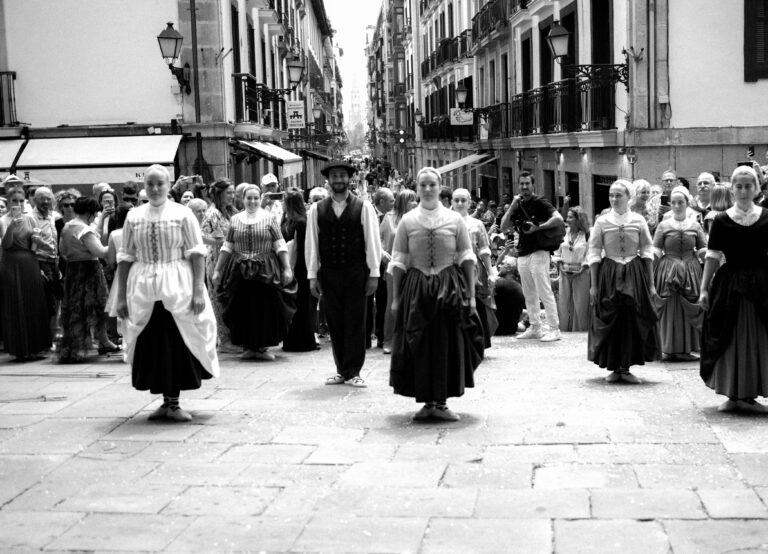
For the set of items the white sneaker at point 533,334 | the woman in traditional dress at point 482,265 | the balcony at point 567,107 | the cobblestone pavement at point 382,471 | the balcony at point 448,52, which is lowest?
the cobblestone pavement at point 382,471

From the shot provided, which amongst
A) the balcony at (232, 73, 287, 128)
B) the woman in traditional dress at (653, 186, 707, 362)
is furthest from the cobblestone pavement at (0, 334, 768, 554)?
the balcony at (232, 73, 287, 128)

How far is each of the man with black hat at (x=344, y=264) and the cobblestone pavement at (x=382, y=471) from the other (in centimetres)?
32

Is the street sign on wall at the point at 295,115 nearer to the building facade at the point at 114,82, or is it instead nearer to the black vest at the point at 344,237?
the building facade at the point at 114,82

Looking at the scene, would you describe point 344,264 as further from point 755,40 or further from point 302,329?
point 755,40

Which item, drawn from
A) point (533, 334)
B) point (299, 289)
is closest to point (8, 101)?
point (299, 289)

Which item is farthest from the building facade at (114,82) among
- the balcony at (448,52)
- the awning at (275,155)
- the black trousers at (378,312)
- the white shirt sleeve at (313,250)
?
the balcony at (448,52)

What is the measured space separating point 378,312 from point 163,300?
4302 millimetres

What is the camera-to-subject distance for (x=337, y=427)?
7.52 m

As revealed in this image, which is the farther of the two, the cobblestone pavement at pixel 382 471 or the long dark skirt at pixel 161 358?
the long dark skirt at pixel 161 358

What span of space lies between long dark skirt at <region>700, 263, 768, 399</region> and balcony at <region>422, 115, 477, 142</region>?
90.3 feet

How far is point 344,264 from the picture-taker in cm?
923

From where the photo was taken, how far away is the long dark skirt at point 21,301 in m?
10.9

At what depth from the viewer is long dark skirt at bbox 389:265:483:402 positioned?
7.53m

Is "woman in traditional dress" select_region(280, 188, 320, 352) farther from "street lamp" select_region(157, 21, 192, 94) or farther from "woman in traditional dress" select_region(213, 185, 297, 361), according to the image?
"street lamp" select_region(157, 21, 192, 94)
